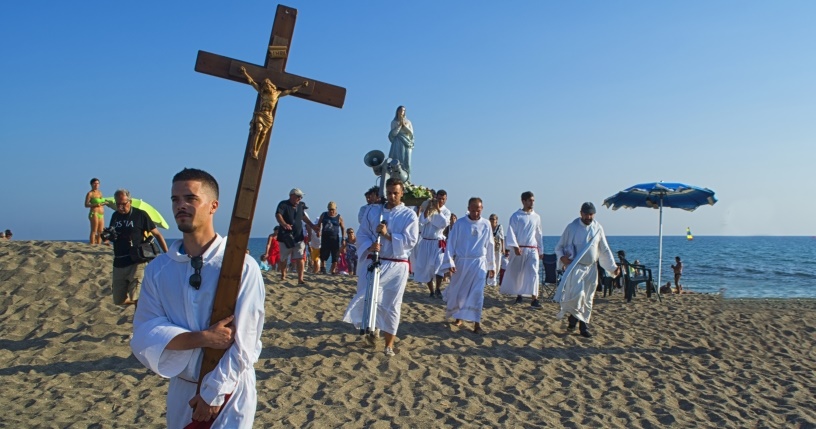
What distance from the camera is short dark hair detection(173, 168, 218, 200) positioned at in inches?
116

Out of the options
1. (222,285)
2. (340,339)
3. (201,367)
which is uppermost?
(222,285)

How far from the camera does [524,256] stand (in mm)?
12219

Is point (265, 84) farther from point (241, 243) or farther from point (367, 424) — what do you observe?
point (367, 424)

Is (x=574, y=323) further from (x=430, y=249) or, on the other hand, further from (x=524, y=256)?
(x=430, y=249)

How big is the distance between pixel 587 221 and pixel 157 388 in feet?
21.1

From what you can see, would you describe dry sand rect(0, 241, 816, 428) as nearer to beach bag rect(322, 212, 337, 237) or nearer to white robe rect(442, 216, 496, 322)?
white robe rect(442, 216, 496, 322)

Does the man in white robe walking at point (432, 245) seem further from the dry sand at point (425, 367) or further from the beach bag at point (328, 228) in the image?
the beach bag at point (328, 228)

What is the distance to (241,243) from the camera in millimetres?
2805

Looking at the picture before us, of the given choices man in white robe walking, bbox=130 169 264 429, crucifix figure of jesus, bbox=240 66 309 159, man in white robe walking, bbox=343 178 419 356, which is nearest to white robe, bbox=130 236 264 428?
man in white robe walking, bbox=130 169 264 429

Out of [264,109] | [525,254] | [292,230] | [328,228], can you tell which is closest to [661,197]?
[525,254]

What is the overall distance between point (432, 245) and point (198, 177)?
9725 mm

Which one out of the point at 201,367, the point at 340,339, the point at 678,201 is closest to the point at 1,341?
the point at 340,339

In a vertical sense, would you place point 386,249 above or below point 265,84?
below

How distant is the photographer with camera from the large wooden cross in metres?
5.59
